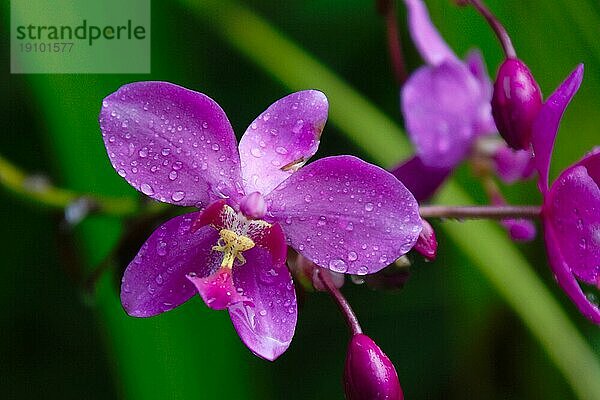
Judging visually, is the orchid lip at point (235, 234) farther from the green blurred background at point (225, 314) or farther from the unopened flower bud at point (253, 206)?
the green blurred background at point (225, 314)

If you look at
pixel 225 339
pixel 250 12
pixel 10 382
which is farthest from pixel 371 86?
pixel 10 382

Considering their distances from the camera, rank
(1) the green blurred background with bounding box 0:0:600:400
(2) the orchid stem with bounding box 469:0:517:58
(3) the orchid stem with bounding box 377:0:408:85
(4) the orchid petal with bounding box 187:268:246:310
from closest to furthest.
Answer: (4) the orchid petal with bounding box 187:268:246:310 < (2) the orchid stem with bounding box 469:0:517:58 < (3) the orchid stem with bounding box 377:0:408:85 < (1) the green blurred background with bounding box 0:0:600:400

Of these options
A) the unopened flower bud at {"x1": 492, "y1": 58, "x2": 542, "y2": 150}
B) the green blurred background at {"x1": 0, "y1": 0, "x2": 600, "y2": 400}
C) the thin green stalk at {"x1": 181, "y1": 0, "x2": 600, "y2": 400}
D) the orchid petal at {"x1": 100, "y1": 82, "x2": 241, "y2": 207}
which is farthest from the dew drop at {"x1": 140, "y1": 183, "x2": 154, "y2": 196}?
the thin green stalk at {"x1": 181, "y1": 0, "x2": 600, "y2": 400}

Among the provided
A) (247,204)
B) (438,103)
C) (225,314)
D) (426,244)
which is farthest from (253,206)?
(225,314)

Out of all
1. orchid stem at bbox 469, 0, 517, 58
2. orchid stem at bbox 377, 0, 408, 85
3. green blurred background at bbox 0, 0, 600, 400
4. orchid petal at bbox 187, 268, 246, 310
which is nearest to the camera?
orchid petal at bbox 187, 268, 246, 310

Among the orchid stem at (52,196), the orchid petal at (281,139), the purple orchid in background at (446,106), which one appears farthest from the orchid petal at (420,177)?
the orchid stem at (52,196)

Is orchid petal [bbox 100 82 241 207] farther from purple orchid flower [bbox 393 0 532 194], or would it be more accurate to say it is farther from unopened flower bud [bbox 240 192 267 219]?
purple orchid flower [bbox 393 0 532 194]

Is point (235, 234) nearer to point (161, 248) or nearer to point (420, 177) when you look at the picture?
point (161, 248)
